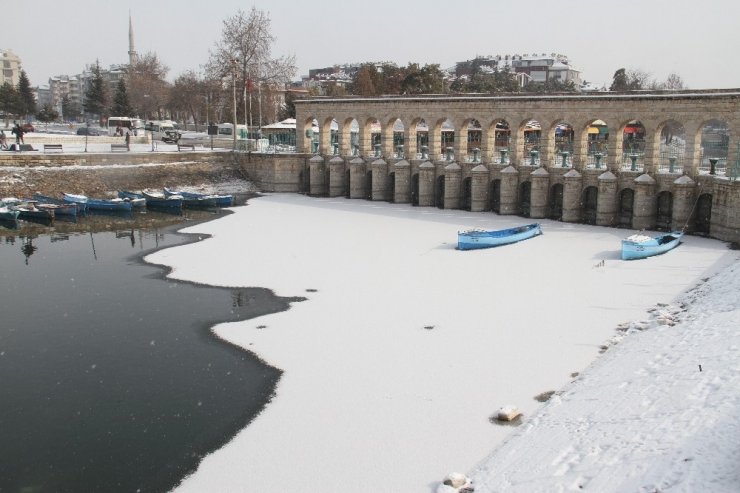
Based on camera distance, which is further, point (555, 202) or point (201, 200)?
point (201, 200)

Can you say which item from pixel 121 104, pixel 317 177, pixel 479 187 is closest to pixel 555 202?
pixel 479 187

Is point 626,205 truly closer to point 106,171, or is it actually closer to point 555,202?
point 555,202

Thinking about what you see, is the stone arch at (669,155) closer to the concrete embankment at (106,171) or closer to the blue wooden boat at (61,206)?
the concrete embankment at (106,171)

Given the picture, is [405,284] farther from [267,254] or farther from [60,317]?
[60,317]

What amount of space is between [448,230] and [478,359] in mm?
19177

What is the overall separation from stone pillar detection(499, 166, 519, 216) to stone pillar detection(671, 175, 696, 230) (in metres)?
9.73

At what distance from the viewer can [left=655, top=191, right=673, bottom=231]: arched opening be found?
36.8m

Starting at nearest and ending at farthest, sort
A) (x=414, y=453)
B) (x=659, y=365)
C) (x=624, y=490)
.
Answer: (x=624, y=490)
(x=414, y=453)
(x=659, y=365)

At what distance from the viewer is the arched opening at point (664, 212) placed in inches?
1447

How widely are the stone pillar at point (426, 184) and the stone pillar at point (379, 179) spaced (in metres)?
3.48

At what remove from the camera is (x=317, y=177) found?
5262cm

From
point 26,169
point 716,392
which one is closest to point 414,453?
point 716,392

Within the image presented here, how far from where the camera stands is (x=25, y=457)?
45.3 feet

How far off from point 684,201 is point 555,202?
8946mm
